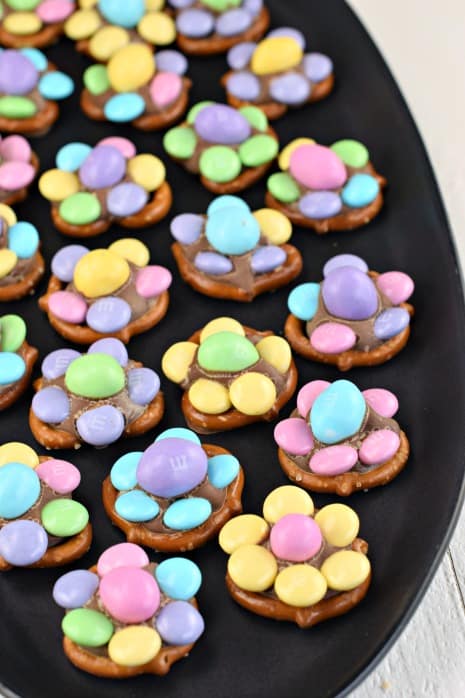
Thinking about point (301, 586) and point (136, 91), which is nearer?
point (301, 586)

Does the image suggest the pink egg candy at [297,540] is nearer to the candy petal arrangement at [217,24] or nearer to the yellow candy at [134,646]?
the yellow candy at [134,646]

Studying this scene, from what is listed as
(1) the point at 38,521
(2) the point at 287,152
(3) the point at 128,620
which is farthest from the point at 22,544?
(2) the point at 287,152

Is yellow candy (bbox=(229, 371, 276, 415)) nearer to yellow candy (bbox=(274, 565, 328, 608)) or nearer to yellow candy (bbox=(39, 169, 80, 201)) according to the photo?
yellow candy (bbox=(274, 565, 328, 608))

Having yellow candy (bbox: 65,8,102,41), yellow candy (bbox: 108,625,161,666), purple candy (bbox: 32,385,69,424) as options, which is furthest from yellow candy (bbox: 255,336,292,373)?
yellow candy (bbox: 65,8,102,41)

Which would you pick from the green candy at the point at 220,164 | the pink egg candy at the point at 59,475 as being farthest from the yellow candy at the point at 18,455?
the green candy at the point at 220,164

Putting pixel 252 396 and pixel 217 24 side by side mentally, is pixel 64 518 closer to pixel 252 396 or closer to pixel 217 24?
pixel 252 396

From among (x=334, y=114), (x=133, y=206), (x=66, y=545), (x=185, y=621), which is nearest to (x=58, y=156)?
(x=133, y=206)
